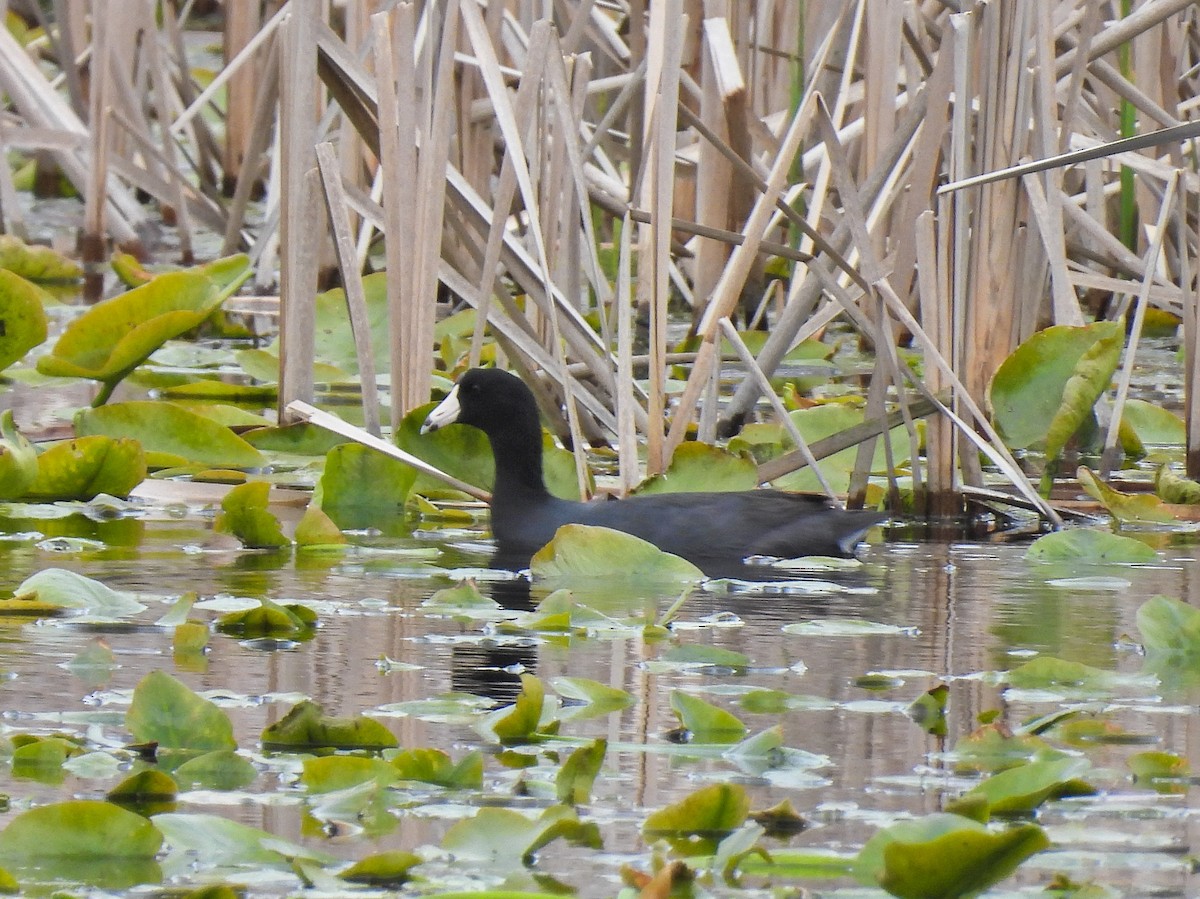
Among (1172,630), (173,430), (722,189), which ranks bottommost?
(1172,630)

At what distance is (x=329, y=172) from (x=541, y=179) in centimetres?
58

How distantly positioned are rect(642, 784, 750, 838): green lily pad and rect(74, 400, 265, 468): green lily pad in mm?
3340

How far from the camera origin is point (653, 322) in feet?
17.4

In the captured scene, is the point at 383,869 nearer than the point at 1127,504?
Yes

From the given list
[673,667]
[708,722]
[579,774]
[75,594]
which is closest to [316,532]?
[75,594]

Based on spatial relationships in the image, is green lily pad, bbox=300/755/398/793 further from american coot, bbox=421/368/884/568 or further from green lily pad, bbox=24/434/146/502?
green lily pad, bbox=24/434/146/502

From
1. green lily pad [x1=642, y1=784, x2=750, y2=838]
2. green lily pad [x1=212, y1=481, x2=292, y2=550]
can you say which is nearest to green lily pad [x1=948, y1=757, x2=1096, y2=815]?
green lily pad [x1=642, y1=784, x2=750, y2=838]

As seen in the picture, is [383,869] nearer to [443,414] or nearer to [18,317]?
[443,414]

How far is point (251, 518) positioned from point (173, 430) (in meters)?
0.96

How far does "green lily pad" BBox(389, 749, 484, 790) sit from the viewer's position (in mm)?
2787

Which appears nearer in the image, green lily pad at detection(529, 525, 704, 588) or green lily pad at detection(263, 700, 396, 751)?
green lily pad at detection(263, 700, 396, 751)

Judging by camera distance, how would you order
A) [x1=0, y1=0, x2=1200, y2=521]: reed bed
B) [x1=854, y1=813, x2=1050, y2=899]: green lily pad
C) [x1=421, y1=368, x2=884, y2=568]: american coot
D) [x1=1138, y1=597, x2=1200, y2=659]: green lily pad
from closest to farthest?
[x1=854, y1=813, x2=1050, y2=899]: green lily pad < [x1=1138, y1=597, x2=1200, y2=659]: green lily pad < [x1=421, y1=368, x2=884, y2=568]: american coot < [x1=0, y1=0, x2=1200, y2=521]: reed bed

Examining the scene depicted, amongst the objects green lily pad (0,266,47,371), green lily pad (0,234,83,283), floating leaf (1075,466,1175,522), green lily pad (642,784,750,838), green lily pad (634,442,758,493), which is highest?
green lily pad (0,234,83,283)

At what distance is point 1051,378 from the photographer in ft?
18.7
